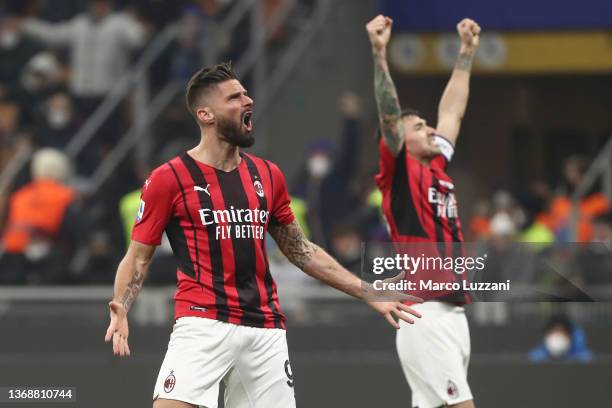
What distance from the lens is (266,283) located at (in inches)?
278

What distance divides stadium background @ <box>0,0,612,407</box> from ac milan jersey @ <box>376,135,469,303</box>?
3.08 m

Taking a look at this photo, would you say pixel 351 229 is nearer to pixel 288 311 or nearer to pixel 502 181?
pixel 288 311

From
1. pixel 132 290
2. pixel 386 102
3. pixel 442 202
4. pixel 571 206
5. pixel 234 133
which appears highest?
pixel 571 206

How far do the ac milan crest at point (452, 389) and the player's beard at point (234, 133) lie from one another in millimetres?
1957

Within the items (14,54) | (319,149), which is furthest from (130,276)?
(14,54)

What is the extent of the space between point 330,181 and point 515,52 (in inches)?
162

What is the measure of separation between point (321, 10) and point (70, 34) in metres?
2.84

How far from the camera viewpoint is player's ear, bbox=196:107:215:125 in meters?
7.02

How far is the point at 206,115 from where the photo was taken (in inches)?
277

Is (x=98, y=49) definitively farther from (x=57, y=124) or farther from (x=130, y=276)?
(x=130, y=276)

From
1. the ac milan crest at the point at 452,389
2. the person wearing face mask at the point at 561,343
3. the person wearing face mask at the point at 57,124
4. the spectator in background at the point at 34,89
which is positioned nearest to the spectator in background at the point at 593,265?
the person wearing face mask at the point at 561,343

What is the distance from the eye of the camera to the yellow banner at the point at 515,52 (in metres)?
17.6

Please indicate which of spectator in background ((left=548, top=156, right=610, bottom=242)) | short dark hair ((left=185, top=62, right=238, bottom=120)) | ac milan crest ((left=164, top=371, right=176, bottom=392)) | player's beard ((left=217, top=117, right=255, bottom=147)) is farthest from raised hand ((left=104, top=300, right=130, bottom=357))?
spectator in background ((left=548, top=156, right=610, bottom=242))

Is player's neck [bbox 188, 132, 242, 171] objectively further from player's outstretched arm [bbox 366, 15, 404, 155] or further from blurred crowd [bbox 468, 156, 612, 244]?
blurred crowd [bbox 468, 156, 612, 244]
